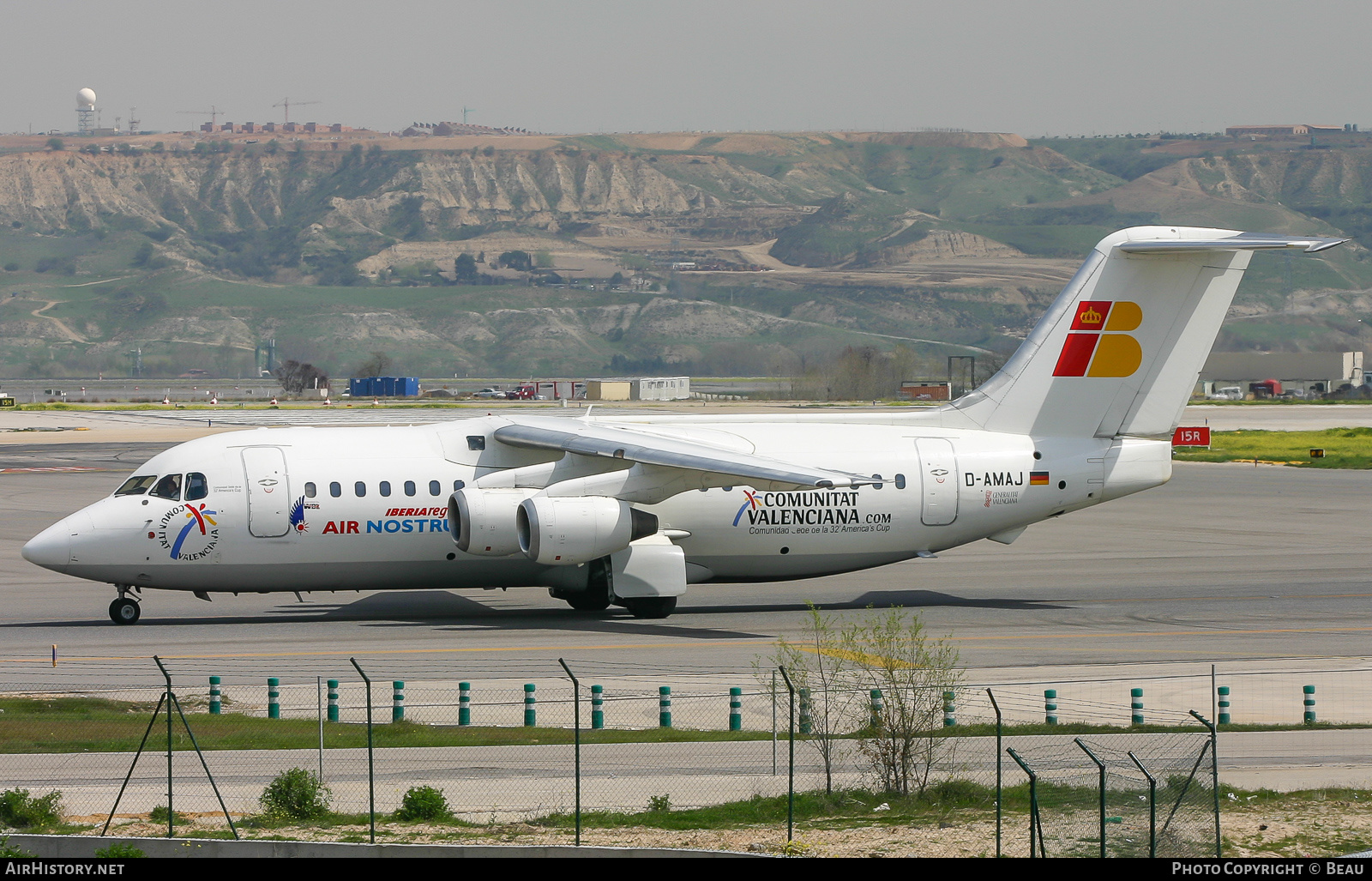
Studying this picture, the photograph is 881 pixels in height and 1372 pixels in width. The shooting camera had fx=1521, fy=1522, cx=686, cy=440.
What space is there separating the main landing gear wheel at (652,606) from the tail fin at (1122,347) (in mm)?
7652

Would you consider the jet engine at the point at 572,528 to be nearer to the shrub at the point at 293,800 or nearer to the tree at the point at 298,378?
the shrub at the point at 293,800

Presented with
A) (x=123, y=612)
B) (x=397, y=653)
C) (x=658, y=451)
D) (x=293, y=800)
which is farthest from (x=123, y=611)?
(x=293, y=800)

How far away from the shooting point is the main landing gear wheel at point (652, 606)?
93.8 ft

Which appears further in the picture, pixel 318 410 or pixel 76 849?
pixel 318 410

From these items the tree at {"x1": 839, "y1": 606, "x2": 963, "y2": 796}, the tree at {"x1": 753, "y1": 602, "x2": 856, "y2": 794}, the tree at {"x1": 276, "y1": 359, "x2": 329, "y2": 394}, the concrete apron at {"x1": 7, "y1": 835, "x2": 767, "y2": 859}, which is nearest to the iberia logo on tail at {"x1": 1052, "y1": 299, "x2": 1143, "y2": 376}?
the tree at {"x1": 753, "y1": 602, "x2": 856, "y2": 794}

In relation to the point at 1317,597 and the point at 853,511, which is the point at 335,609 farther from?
the point at 1317,597

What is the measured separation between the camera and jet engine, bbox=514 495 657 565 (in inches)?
1052

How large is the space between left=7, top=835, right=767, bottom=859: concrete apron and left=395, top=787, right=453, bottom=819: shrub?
1.13m

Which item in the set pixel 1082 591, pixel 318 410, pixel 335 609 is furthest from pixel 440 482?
pixel 318 410

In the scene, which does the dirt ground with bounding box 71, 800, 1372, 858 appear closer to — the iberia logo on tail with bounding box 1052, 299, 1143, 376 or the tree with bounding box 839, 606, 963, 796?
the tree with bounding box 839, 606, 963, 796

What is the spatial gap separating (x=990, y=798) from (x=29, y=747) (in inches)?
430

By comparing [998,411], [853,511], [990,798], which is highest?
[998,411]
